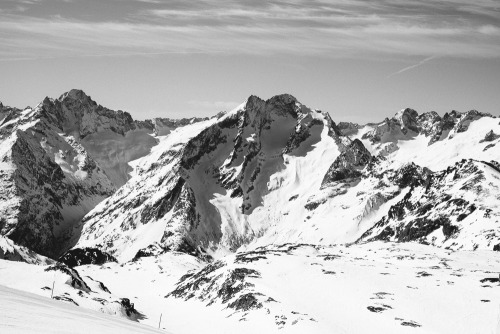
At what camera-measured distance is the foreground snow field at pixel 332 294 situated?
64.6 m

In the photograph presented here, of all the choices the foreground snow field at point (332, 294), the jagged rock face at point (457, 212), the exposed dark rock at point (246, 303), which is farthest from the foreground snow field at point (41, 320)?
the jagged rock face at point (457, 212)

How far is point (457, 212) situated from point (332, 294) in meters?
101

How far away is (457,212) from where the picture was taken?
167m

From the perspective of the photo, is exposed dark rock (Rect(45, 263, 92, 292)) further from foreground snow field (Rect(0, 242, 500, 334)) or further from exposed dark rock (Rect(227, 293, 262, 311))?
exposed dark rock (Rect(227, 293, 262, 311))

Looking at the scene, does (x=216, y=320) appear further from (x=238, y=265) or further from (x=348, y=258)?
(x=348, y=258)

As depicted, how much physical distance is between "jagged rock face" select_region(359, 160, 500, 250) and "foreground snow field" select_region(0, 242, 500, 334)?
2410 centimetres

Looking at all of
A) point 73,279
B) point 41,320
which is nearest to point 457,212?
point 73,279

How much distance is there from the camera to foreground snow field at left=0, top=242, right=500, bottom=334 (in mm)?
64625

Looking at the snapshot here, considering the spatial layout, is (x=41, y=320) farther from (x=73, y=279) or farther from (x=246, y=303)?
(x=73, y=279)

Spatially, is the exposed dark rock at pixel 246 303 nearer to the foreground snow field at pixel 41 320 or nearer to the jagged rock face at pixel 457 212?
the foreground snow field at pixel 41 320

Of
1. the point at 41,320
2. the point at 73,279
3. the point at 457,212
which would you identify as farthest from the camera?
the point at 457,212

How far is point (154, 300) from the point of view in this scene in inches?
4653

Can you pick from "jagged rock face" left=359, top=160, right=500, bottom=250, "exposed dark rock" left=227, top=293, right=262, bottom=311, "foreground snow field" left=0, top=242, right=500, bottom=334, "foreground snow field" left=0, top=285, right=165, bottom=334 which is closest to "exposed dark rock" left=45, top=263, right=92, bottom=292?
"foreground snow field" left=0, top=242, right=500, bottom=334

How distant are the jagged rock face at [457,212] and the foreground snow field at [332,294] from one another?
24.1 meters
